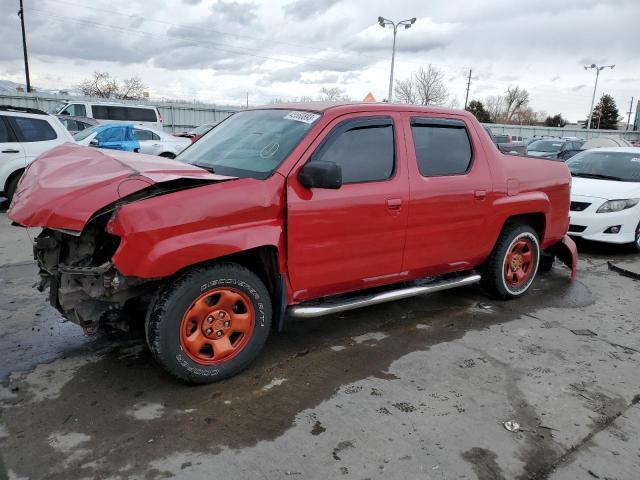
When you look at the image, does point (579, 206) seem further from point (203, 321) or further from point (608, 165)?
point (203, 321)

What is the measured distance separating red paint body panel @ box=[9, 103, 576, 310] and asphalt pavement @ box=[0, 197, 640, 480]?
1.95 feet

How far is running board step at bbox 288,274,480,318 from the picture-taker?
3508mm

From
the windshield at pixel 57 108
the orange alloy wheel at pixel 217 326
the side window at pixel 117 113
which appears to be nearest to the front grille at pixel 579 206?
the orange alloy wheel at pixel 217 326

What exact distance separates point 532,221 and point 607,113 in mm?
93039

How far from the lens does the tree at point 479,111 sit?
64137 mm

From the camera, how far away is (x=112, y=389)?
3.22 m

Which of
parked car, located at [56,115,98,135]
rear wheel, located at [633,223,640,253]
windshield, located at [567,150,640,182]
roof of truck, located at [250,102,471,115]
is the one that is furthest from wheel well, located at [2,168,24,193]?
rear wheel, located at [633,223,640,253]

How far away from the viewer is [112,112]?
883 inches

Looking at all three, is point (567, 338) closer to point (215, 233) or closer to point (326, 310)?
point (326, 310)

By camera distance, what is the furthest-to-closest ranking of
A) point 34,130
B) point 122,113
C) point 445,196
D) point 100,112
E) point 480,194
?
point 122,113, point 100,112, point 34,130, point 480,194, point 445,196

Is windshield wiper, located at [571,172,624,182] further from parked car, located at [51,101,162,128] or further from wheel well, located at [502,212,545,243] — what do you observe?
parked car, located at [51,101,162,128]

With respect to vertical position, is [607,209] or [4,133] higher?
[4,133]

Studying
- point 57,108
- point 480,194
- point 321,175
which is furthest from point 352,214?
point 57,108

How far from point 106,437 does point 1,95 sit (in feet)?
86.6
